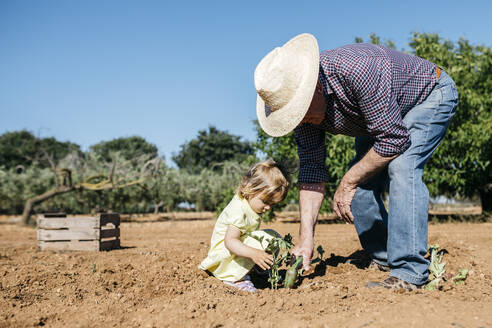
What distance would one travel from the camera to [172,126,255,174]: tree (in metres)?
53.8

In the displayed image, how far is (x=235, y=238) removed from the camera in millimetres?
2838

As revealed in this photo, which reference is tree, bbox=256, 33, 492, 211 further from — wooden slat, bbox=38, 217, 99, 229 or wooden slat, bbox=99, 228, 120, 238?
wooden slat, bbox=38, 217, 99, 229

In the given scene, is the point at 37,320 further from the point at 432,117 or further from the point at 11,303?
the point at 432,117

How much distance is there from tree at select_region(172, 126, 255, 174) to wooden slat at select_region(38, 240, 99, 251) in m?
46.9

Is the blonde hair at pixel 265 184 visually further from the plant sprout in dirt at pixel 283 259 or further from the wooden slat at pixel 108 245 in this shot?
the wooden slat at pixel 108 245

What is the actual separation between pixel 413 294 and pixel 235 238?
1219 mm

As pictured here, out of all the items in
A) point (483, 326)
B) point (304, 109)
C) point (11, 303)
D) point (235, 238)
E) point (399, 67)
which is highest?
point (399, 67)

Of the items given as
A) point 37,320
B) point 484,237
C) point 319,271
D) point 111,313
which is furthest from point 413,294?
point 484,237

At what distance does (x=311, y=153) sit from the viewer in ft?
10.0

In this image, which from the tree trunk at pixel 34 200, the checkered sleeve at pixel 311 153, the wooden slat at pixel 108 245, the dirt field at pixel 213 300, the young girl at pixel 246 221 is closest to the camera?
the dirt field at pixel 213 300

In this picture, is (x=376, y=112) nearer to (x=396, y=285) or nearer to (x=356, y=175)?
(x=356, y=175)

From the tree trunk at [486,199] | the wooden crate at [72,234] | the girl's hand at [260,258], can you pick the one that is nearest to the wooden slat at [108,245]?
the wooden crate at [72,234]

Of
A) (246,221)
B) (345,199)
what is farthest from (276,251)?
(345,199)

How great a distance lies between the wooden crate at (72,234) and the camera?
18.5 feet
